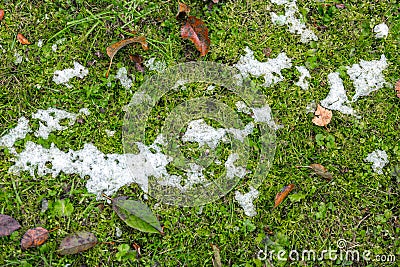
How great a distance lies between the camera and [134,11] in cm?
294

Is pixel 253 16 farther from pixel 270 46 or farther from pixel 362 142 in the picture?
pixel 362 142

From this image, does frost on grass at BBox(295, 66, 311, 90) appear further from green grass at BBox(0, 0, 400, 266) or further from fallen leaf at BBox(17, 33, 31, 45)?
fallen leaf at BBox(17, 33, 31, 45)

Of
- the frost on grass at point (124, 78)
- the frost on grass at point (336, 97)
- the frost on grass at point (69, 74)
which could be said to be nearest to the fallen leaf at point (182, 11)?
the frost on grass at point (124, 78)

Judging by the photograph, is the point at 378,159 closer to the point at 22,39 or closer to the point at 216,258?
the point at 216,258

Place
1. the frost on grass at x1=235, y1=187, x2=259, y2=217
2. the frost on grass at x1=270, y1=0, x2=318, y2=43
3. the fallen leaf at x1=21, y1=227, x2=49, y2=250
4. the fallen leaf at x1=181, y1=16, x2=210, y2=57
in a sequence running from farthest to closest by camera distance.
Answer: the frost on grass at x1=270, y1=0, x2=318, y2=43 < the fallen leaf at x1=181, y1=16, x2=210, y2=57 < the frost on grass at x1=235, y1=187, x2=259, y2=217 < the fallen leaf at x1=21, y1=227, x2=49, y2=250

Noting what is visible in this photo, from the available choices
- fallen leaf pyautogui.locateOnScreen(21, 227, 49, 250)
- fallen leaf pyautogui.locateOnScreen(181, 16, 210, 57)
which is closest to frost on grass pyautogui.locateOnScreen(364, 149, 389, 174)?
fallen leaf pyautogui.locateOnScreen(181, 16, 210, 57)

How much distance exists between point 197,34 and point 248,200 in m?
1.15

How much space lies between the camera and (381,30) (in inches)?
121

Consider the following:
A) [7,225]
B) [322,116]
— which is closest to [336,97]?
[322,116]

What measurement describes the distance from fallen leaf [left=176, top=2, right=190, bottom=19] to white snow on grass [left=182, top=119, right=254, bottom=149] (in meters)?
0.74

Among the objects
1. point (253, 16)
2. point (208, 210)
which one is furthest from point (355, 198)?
point (253, 16)

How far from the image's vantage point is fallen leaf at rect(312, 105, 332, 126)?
286cm

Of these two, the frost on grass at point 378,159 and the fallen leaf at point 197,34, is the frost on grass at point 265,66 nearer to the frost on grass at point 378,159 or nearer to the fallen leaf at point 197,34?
the fallen leaf at point 197,34

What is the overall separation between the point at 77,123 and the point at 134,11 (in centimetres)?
87
